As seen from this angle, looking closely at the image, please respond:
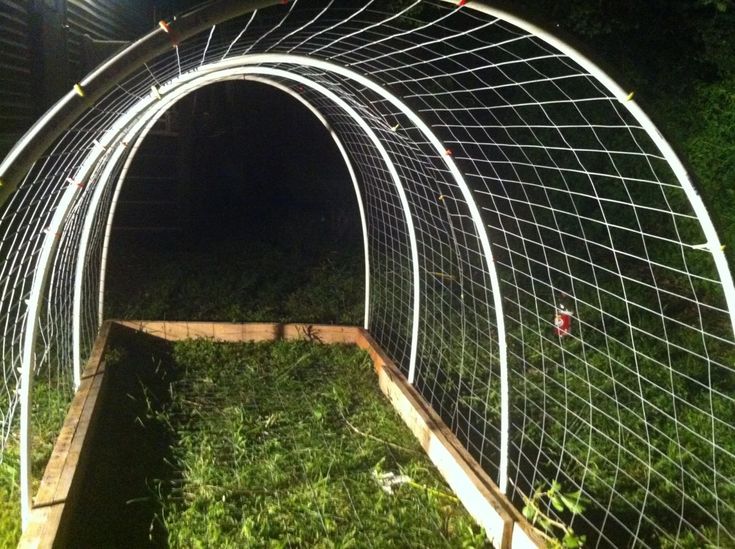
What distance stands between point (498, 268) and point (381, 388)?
3.98 ft

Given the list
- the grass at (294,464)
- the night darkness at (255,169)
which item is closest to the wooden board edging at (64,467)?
the grass at (294,464)

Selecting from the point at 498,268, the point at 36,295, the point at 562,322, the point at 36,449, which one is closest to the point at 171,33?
the point at 36,295

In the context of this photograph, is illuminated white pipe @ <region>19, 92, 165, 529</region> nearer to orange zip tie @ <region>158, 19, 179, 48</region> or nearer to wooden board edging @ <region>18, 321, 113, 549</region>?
wooden board edging @ <region>18, 321, 113, 549</region>

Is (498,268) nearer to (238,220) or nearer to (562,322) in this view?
(562,322)

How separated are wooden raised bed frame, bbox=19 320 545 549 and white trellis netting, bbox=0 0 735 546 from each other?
0.45 feet

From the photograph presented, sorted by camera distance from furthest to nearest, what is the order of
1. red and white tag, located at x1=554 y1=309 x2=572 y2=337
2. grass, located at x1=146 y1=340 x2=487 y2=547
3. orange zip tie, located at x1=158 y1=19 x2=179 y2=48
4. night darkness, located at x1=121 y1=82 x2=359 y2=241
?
night darkness, located at x1=121 y1=82 x2=359 y2=241, red and white tag, located at x1=554 y1=309 x2=572 y2=337, grass, located at x1=146 y1=340 x2=487 y2=547, orange zip tie, located at x1=158 y1=19 x2=179 y2=48

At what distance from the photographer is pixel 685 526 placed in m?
3.32

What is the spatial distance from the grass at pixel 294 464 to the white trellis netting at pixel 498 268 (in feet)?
1.40

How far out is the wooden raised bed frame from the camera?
116 inches

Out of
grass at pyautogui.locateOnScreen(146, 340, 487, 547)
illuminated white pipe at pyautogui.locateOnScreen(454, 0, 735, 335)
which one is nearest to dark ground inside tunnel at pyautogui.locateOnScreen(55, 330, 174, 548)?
grass at pyautogui.locateOnScreen(146, 340, 487, 547)

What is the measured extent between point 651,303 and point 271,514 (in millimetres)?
4746

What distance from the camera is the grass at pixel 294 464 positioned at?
3227 mm

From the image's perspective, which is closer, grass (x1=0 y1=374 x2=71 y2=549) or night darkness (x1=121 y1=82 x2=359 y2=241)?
grass (x1=0 y1=374 x2=71 y2=549)

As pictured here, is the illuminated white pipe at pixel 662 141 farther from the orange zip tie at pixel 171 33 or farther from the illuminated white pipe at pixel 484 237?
the illuminated white pipe at pixel 484 237
